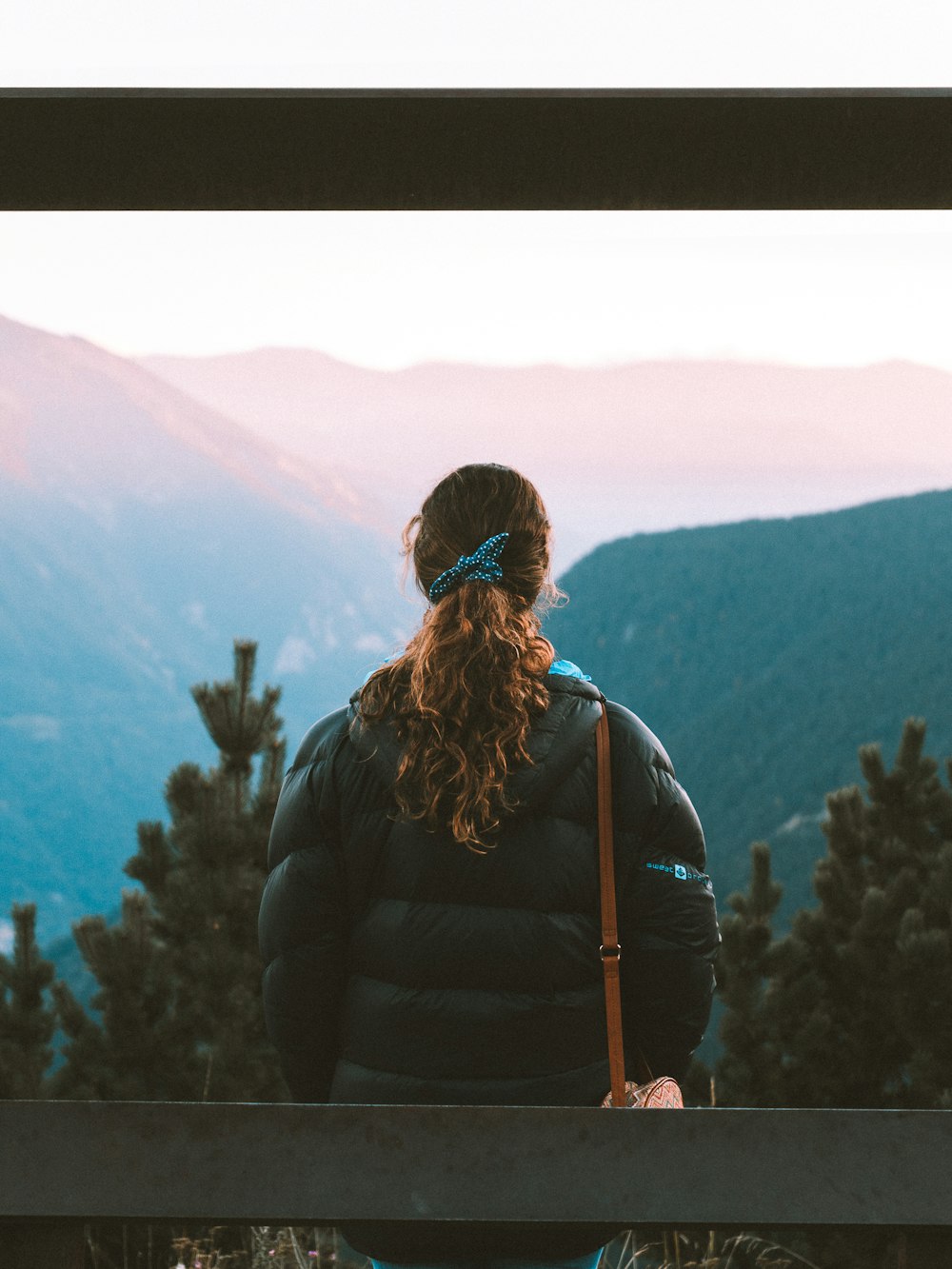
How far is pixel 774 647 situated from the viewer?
38625 mm

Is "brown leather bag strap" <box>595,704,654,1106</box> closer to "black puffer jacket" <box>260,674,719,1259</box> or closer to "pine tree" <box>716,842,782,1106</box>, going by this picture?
"black puffer jacket" <box>260,674,719,1259</box>

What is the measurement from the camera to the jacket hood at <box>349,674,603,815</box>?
57.7 inches

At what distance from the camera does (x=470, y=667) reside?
1.52 metres

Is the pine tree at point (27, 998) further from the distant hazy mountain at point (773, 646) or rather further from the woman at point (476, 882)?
the distant hazy mountain at point (773, 646)

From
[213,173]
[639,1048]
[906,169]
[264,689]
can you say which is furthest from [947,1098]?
[213,173]

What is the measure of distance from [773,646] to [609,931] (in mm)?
38480

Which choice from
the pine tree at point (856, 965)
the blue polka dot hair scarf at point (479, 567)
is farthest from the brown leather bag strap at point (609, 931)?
the pine tree at point (856, 965)

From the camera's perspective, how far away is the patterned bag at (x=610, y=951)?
148cm

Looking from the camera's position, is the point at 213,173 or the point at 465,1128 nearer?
the point at 465,1128

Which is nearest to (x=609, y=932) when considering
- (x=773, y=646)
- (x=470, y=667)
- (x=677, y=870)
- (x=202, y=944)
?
(x=677, y=870)

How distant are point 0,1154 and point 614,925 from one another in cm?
79

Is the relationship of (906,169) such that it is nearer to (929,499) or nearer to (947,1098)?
(947,1098)

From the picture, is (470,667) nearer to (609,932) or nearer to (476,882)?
(476,882)

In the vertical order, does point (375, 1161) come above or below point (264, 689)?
below
